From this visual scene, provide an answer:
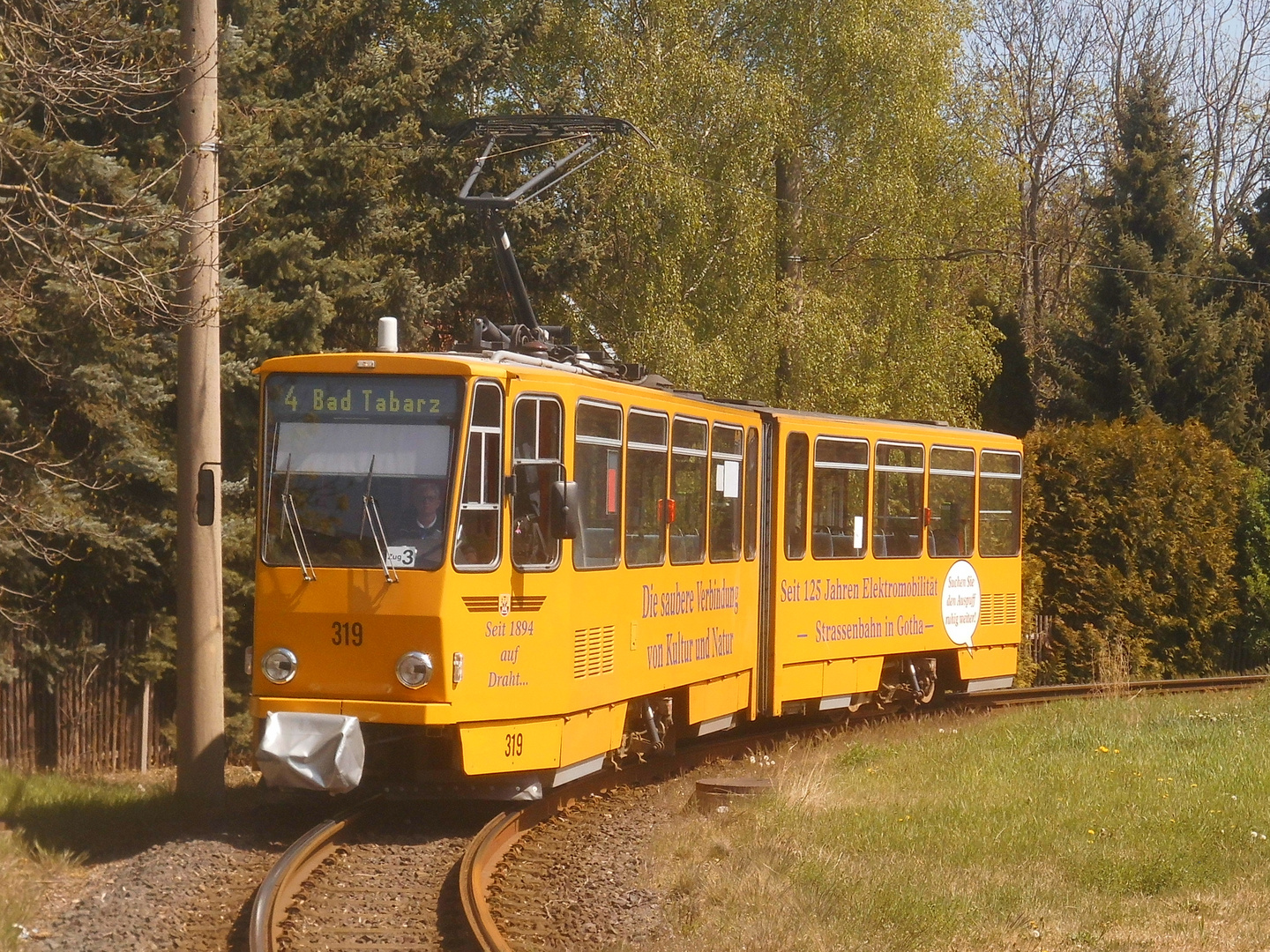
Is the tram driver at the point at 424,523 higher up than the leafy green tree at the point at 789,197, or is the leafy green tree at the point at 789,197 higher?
the leafy green tree at the point at 789,197

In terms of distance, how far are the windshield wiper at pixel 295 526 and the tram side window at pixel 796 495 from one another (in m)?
5.71

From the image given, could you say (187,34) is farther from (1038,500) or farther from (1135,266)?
(1135,266)

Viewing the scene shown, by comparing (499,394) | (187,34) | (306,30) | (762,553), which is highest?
(306,30)

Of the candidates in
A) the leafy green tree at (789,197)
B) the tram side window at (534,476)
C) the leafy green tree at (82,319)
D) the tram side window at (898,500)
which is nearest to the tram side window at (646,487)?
the tram side window at (534,476)

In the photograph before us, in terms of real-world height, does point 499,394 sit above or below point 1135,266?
below

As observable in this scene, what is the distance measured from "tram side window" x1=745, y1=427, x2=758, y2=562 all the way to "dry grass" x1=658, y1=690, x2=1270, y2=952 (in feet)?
6.17

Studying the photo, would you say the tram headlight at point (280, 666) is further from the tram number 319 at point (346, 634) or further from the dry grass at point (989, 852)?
the dry grass at point (989, 852)

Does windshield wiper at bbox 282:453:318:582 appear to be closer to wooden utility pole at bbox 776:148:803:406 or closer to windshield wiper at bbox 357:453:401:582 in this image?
windshield wiper at bbox 357:453:401:582

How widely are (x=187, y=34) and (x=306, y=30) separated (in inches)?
253

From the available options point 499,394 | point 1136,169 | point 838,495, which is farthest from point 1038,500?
point 499,394

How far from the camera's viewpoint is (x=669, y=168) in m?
24.1

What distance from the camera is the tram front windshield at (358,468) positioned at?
9805 mm

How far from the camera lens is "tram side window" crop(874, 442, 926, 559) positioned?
52.1 ft

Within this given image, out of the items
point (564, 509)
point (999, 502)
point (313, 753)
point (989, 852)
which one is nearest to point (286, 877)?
point (313, 753)
